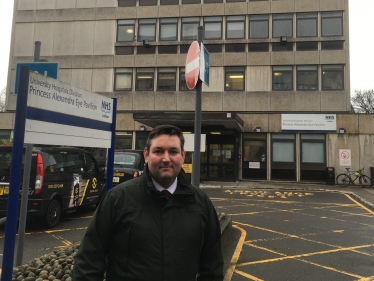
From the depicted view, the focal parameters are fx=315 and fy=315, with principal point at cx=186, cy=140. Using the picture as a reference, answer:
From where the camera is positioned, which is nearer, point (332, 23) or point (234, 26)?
point (332, 23)

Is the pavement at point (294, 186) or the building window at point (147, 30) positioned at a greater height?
the building window at point (147, 30)

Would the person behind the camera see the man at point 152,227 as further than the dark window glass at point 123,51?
No

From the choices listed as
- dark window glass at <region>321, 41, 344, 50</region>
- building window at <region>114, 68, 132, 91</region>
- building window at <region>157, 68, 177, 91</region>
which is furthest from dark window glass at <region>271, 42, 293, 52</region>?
building window at <region>114, 68, 132, 91</region>

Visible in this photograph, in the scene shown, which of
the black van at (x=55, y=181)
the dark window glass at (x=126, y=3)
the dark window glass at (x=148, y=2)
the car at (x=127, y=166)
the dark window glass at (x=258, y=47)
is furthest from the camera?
the dark window glass at (x=126, y=3)

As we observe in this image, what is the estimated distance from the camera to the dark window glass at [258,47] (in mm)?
21438

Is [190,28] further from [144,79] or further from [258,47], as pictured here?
[258,47]

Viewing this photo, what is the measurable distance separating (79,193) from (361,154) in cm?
1753

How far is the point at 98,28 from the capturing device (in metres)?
23.5

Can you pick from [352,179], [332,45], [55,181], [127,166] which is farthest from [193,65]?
[332,45]

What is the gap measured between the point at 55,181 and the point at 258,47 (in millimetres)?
18172

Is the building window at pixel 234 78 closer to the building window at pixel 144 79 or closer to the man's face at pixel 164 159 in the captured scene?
the building window at pixel 144 79

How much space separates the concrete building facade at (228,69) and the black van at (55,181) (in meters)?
9.53

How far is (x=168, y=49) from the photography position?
74.6 ft

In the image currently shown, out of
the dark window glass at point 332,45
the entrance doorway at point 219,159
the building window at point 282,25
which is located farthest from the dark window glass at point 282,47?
the entrance doorway at point 219,159
